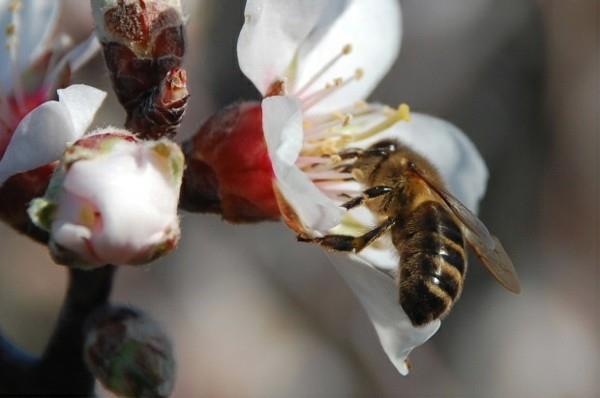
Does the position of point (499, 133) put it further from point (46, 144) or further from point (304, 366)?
point (46, 144)

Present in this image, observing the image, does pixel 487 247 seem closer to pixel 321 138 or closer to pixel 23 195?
pixel 321 138

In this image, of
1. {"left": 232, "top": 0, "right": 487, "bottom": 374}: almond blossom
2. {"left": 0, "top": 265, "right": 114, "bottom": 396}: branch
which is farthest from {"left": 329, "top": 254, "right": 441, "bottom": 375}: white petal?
{"left": 0, "top": 265, "right": 114, "bottom": 396}: branch

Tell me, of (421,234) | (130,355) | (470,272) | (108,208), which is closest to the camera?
(108,208)

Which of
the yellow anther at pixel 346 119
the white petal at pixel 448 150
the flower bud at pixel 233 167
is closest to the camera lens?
the flower bud at pixel 233 167

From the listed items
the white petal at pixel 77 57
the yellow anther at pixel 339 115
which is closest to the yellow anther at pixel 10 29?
the white petal at pixel 77 57

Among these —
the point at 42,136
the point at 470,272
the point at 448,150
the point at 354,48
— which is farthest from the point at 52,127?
the point at 470,272

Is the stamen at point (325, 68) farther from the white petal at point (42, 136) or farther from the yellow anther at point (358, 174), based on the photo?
the white petal at point (42, 136)
